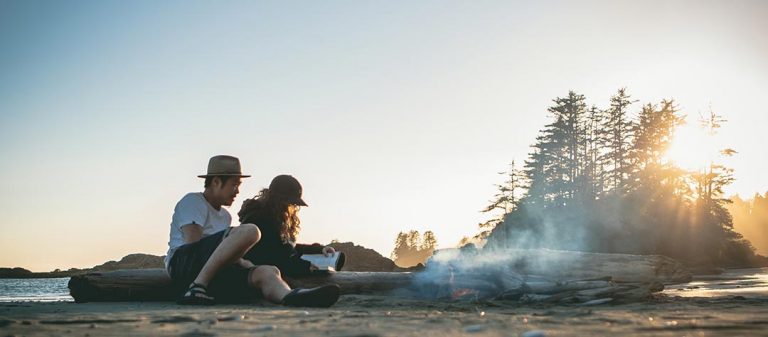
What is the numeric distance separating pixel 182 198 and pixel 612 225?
3638 centimetres

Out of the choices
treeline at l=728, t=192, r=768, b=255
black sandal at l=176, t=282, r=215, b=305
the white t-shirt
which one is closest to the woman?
the white t-shirt

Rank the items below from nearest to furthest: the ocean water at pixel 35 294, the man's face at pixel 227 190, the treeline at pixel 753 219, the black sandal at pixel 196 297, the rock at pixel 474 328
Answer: the rock at pixel 474 328 → the black sandal at pixel 196 297 → the man's face at pixel 227 190 → the ocean water at pixel 35 294 → the treeline at pixel 753 219

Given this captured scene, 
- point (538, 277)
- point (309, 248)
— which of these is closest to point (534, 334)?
point (309, 248)

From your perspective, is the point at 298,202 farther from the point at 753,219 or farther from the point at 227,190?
the point at 753,219

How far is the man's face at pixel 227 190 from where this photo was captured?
644 centimetres

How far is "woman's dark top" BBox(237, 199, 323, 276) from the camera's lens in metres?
6.69

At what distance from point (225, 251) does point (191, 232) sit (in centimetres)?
64

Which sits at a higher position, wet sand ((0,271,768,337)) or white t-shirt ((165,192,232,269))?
white t-shirt ((165,192,232,269))

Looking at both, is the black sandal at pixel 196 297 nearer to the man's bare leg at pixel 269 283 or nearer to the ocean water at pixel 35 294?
the man's bare leg at pixel 269 283

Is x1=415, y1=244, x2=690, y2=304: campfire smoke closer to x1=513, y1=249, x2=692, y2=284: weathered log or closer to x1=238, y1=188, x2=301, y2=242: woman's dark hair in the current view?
x1=513, y1=249, x2=692, y2=284: weathered log

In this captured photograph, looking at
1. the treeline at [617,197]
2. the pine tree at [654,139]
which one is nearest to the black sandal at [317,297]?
the treeline at [617,197]

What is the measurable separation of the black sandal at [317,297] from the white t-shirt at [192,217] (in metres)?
1.61

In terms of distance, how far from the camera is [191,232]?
20.0ft

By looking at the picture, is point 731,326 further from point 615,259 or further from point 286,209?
point 615,259
